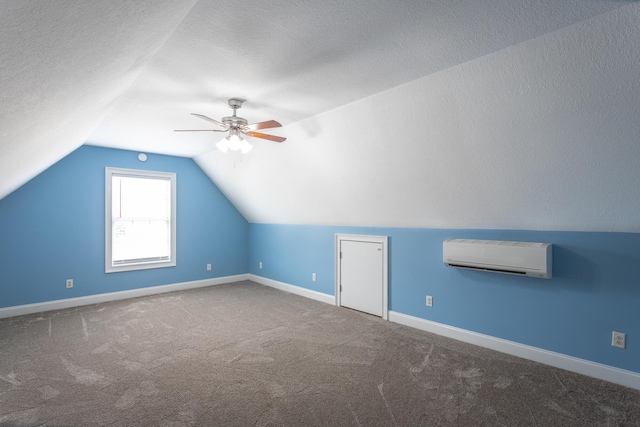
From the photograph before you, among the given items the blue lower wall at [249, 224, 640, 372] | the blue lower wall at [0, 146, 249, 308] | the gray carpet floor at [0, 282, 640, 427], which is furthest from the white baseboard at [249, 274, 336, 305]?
the blue lower wall at [249, 224, 640, 372]

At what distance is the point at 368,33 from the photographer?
2.01 m

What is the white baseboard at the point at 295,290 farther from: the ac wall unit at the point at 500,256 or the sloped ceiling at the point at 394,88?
the ac wall unit at the point at 500,256

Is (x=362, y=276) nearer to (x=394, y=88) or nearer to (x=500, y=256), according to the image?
(x=500, y=256)

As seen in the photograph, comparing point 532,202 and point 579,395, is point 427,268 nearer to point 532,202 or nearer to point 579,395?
point 532,202

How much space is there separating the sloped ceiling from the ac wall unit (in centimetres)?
29

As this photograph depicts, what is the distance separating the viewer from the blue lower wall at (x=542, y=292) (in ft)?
8.74

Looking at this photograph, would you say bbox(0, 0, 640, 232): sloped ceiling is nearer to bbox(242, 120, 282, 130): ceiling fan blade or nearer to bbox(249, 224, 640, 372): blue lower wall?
bbox(249, 224, 640, 372): blue lower wall

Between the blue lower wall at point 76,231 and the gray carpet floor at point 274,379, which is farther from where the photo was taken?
the blue lower wall at point 76,231

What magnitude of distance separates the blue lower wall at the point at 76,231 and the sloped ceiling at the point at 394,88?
1.42 meters

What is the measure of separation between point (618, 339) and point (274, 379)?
2.89 m

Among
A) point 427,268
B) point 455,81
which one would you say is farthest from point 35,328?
point 455,81

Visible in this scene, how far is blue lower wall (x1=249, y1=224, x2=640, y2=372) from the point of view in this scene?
8.74 feet

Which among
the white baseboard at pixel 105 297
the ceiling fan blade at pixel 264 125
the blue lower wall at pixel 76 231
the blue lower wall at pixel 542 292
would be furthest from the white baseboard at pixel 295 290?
the ceiling fan blade at pixel 264 125

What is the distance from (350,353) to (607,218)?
2564 millimetres
